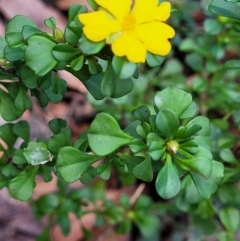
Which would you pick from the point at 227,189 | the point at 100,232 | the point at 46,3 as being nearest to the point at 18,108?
the point at 227,189

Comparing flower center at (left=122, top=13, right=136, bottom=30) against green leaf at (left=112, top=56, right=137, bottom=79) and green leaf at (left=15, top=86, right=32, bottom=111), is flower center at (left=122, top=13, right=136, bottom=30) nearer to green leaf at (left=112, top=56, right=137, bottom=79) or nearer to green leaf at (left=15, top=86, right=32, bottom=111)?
green leaf at (left=112, top=56, right=137, bottom=79)

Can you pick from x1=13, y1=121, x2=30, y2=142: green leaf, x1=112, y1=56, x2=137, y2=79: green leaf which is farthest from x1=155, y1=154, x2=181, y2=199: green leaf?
x1=13, y1=121, x2=30, y2=142: green leaf

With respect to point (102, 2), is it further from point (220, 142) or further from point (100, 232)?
point (100, 232)

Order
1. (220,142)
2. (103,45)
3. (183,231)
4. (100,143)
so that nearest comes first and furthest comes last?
(103,45) < (100,143) < (220,142) < (183,231)

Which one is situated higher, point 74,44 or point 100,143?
point 74,44

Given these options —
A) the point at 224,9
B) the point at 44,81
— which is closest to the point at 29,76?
the point at 44,81

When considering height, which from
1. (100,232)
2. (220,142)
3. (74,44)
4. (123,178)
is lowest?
(100,232)
